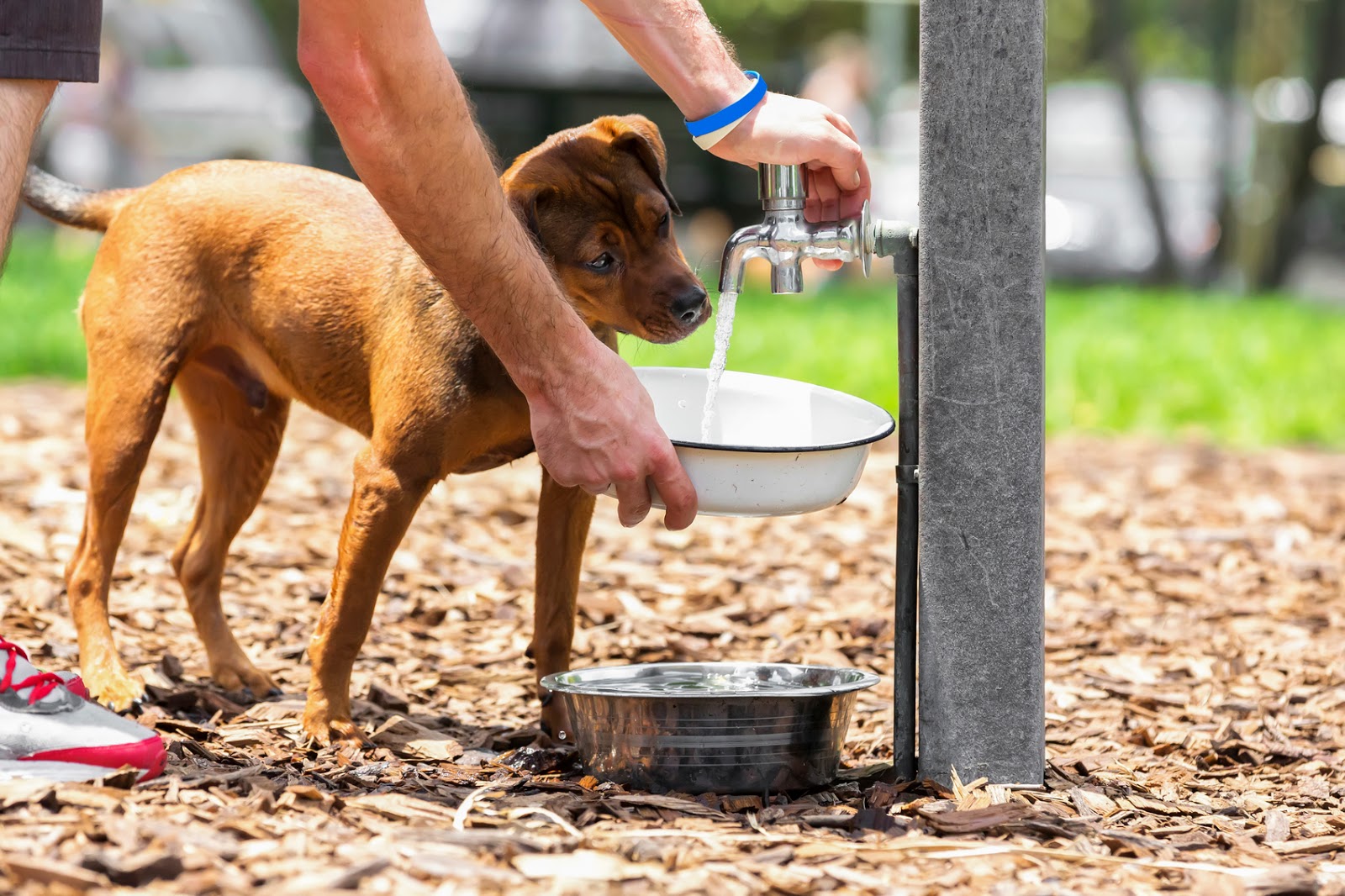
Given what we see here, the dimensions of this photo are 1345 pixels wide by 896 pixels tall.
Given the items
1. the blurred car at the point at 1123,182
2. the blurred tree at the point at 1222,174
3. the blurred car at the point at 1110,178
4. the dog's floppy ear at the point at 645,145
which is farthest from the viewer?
the blurred car at the point at 1123,182

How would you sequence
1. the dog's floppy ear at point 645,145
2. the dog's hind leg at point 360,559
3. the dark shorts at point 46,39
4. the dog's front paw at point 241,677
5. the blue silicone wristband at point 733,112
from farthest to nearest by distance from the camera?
the dog's front paw at point 241,677
the dog's floppy ear at point 645,145
the dog's hind leg at point 360,559
the blue silicone wristband at point 733,112
the dark shorts at point 46,39

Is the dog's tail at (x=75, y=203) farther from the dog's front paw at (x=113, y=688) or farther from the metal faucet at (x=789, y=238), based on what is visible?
the metal faucet at (x=789, y=238)

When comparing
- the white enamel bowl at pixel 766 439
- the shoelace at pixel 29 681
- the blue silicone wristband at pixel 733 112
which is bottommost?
the shoelace at pixel 29 681

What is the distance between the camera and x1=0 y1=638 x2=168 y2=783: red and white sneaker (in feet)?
8.86

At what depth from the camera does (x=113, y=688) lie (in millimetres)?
3623

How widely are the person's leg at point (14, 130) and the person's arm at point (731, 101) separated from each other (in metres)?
1.15

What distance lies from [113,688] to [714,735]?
1636mm

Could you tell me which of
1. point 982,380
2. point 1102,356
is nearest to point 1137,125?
point 1102,356

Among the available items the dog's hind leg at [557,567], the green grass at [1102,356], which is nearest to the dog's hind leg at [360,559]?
the dog's hind leg at [557,567]

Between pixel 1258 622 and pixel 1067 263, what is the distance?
1492 cm

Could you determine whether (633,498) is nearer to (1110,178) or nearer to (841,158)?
(841,158)

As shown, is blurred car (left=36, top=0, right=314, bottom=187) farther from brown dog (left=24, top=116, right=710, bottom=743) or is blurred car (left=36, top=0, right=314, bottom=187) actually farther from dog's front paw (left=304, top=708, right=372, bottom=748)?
dog's front paw (left=304, top=708, right=372, bottom=748)

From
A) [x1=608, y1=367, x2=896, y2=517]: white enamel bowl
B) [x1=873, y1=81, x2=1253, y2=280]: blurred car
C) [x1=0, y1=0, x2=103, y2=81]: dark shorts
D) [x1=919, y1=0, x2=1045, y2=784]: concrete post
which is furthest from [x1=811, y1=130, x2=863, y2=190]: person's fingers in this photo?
[x1=873, y1=81, x2=1253, y2=280]: blurred car

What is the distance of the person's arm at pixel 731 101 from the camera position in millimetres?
3010
